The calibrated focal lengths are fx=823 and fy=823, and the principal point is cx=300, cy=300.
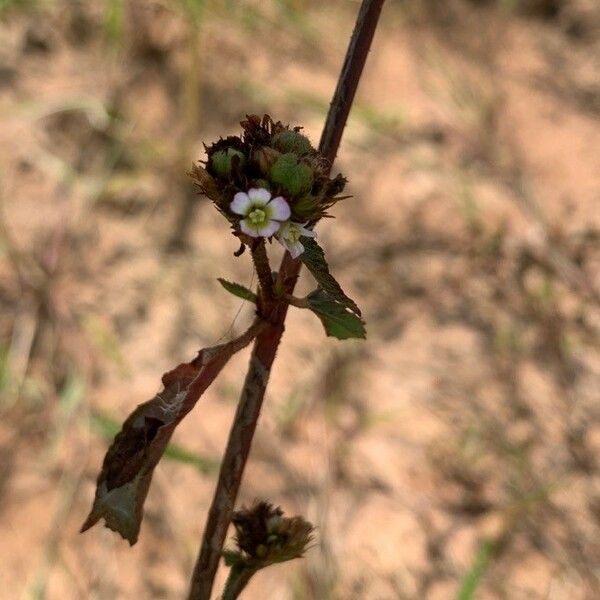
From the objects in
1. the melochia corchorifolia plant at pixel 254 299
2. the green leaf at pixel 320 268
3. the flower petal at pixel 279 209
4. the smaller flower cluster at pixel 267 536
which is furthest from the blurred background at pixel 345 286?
the flower petal at pixel 279 209

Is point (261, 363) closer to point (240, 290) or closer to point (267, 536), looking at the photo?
point (240, 290)

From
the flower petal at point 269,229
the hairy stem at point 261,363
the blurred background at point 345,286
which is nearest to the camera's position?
the flower petal at point 269,229

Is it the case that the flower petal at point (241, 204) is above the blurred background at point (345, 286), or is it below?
below

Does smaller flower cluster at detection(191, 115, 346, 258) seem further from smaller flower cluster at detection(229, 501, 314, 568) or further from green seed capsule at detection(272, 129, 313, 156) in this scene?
smaller flower cluster at detection(229, 501, 314, 568)

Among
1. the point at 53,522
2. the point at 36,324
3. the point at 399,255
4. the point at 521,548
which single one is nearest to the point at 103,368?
the point at 36,324

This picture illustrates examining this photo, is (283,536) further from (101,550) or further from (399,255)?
(399,255)

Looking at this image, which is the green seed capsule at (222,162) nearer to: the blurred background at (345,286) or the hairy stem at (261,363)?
the hairy stem at (261,363)
